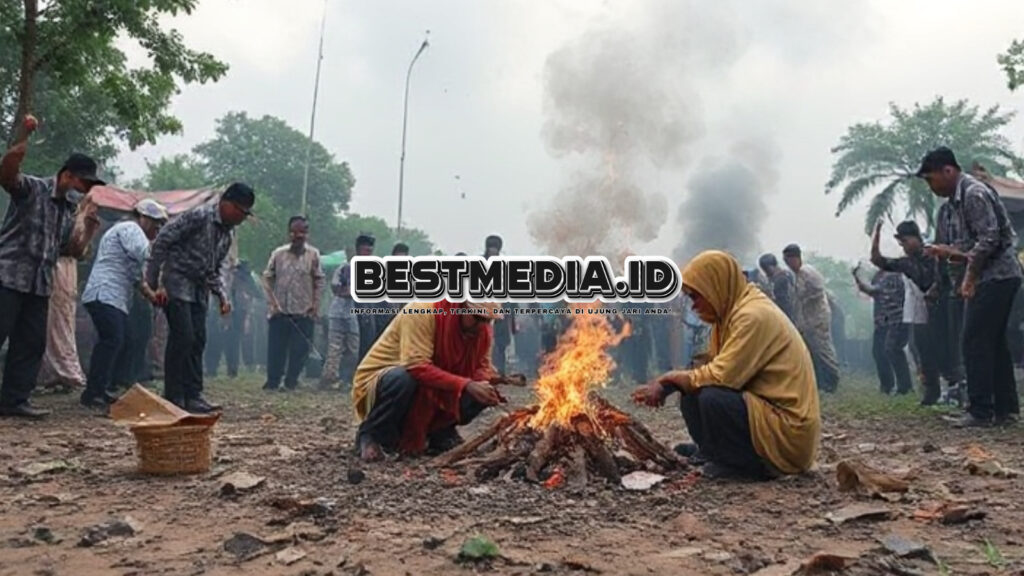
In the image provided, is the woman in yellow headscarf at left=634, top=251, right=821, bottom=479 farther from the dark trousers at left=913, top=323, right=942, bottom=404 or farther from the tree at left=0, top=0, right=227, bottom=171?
the tree at left=0, top=0, right=227, bottom=171

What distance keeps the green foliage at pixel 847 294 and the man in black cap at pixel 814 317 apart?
3341cm

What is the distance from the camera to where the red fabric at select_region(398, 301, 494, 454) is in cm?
514

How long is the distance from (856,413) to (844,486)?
5048 mm

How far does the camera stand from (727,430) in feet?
14.7

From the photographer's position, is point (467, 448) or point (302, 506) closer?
point (302, 506)

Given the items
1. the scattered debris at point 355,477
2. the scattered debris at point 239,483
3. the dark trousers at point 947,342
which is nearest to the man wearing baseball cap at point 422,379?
the scattered debris at point 355,477

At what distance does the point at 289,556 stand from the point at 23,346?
4642mm

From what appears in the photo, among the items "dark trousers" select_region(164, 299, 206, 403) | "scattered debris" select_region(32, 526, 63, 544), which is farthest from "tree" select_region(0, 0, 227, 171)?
"scattered debris" select_region(32, 526, 63, 544)

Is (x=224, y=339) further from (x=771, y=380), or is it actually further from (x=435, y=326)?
(x=771, y=380)

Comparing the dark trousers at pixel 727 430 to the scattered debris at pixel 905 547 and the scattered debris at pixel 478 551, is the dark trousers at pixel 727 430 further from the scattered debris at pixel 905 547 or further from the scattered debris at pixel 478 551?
the scattered debris at pixel 478 551

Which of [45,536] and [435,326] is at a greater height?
[435,326]

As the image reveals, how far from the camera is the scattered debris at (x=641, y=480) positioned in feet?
14.6

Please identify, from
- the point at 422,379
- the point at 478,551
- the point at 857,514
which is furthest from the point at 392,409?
the point at 857,514

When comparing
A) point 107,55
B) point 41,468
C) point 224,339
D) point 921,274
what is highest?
point 107,55
